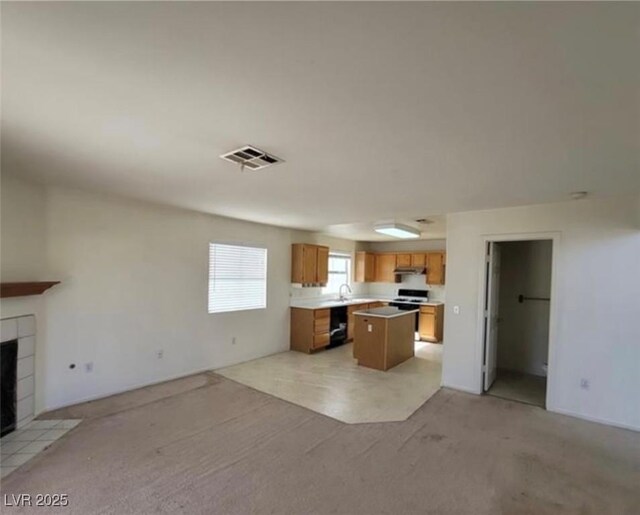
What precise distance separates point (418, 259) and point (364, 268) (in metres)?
1.38

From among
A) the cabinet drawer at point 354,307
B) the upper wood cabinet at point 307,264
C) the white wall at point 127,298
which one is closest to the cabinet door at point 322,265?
the upper wood cabinet at point 307,264

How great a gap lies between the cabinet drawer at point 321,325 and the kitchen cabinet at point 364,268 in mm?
2451

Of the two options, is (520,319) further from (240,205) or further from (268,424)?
(240,205)

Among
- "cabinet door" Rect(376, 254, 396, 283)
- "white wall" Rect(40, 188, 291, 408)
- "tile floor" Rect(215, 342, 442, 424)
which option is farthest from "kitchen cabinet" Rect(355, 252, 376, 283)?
"white wall" Rect(40, 188, 291, 408)

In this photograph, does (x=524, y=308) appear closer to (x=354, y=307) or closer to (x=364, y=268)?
(x=354, y=307)

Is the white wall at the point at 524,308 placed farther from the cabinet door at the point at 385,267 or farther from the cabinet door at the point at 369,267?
the cabinet door at the point at 369,267

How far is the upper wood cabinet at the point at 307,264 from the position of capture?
6.48 m

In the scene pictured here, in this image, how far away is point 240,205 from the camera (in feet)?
14.1

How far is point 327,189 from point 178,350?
3201 millimetres

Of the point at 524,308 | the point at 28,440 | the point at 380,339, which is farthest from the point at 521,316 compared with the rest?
the point at 28,440

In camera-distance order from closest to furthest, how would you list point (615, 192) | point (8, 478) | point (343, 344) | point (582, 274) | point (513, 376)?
1. point (8, 478)
2. point (615, 192)
3. point (582, 274)
4. point (513, 376)
5. point (343, 344)

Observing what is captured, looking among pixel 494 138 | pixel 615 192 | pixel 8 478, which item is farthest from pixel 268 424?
pixel 615 192

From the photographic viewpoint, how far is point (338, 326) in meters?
6.93

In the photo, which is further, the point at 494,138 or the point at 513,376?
the point at 513,376
